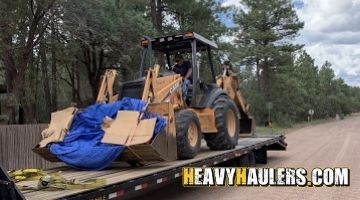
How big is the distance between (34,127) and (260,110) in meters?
40.7

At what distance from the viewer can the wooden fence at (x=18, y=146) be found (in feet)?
45.4

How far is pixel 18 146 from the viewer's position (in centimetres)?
1423

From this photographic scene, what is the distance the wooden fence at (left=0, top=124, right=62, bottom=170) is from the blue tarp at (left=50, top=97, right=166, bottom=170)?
4.41m

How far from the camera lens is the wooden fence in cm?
1385

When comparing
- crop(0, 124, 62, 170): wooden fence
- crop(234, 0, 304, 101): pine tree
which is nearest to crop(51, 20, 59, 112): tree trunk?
crop(0, 124, 62, 170): wooden fence

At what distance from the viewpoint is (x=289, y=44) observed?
5141 centimetres

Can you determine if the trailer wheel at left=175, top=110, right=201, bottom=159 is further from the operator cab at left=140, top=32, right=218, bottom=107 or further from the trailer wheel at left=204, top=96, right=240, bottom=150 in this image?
the trailer wheel at left=204, top=96, right=240, bottom=150

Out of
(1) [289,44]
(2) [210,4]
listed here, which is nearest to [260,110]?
(1) [289,44]

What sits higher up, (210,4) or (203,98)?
(210,4)

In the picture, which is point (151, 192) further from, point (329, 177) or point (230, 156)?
point (329, 177)

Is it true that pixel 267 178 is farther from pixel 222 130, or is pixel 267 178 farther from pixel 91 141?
pixel 91 141

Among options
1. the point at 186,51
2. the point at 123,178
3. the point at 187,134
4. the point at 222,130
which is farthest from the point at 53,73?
the point at 123,178

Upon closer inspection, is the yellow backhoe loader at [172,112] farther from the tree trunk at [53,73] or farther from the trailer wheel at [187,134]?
the tree trunk at [53,73]

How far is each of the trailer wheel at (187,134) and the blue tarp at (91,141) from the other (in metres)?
1.06
